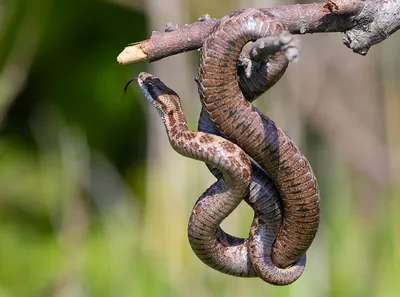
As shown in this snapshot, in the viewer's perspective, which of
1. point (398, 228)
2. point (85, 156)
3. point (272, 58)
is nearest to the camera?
point (272, 58)

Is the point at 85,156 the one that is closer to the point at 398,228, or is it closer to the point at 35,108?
the point at 35,108

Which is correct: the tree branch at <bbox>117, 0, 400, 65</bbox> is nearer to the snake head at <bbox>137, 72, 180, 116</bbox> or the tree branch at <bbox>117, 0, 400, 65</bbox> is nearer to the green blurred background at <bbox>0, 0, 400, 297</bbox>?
the snake head at <bbox>137, 72, 180, 116</bbox>

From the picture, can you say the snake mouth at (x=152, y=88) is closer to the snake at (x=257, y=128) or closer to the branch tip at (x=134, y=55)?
the snake at (x=257, y=128)

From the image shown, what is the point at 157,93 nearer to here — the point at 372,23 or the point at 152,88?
the point at 152,88

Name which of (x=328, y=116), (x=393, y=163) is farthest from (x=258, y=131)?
(x=328, y=116)

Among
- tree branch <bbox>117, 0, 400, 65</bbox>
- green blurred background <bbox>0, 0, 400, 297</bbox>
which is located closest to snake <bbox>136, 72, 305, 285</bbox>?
tree branch <bbox>117, 0, 400, 65</bbox>

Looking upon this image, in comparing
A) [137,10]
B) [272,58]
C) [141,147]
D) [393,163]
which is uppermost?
[137,10]
